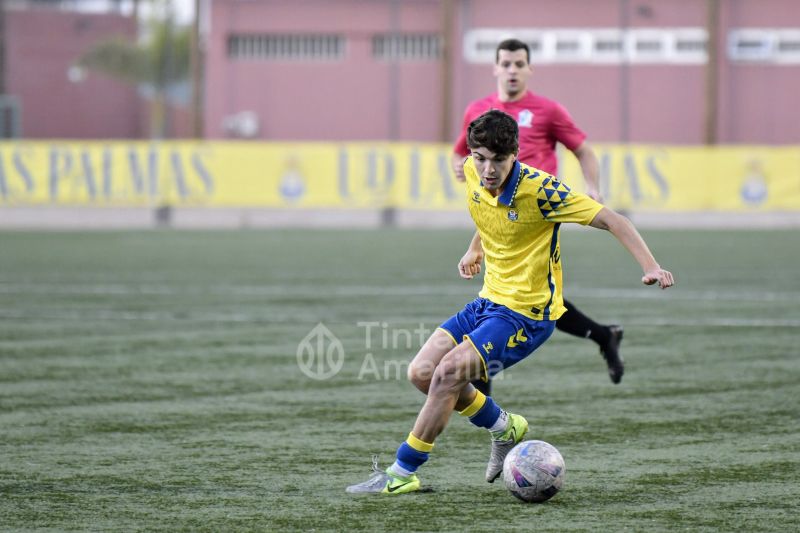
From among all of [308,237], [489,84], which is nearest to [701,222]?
[308,237]

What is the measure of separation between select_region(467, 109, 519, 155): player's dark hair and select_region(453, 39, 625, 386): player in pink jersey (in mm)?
2571

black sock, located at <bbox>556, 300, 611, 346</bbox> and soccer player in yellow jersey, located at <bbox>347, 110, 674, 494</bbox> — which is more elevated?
soccer player in yellow jersey, located at <bbox>347, 110, 674, 494</bbox>

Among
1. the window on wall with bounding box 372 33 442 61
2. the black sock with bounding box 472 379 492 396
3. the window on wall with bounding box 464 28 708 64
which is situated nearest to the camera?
the black sock with bounding box 472 379 492 396

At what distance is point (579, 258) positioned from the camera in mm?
19297

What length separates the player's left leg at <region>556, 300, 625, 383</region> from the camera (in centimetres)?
839

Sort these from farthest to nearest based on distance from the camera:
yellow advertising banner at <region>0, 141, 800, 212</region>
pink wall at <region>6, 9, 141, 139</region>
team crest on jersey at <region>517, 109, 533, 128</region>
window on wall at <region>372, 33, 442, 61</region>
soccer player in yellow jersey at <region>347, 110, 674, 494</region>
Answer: pink wall at <region>6, 9, 141, 139</region>
window on wall at <region>372, 33, 442, 61</region>
yellow advertising banner at <region>0, 141, 800, 212</region>
team crest on jersey at <region>517, 109, 533, 128</region>
soccer player in yellow jersey at <region>347, 110, 674, 494</region>

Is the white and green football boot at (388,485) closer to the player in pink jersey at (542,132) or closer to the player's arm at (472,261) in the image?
the player's arm at (472,261)

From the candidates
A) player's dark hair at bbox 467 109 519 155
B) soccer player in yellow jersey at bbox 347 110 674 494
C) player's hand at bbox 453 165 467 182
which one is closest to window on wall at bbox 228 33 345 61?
player's hand at bbox 453 165 467 182

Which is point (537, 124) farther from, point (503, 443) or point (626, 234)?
point (503, 443)

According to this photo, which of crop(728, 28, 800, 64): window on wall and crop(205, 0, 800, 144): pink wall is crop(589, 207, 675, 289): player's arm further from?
crop(728, 28, 800, 64): window on wall

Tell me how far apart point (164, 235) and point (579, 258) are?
28.4 feet

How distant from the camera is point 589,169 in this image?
335 inches

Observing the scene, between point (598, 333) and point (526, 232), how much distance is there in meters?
2.65

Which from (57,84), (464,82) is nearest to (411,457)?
(464,82)
